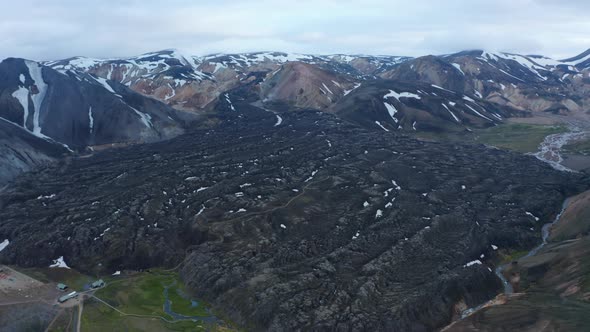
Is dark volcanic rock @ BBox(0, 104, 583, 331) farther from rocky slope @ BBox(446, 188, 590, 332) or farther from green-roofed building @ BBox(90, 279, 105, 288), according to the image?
green-roofed building @ BBox(90, 279, 105, 288)

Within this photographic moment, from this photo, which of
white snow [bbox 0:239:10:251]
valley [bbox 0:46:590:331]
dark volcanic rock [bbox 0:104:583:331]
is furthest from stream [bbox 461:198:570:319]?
white snow [bbox 0:239:10:251]

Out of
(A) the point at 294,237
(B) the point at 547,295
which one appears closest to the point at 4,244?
(A) the point at 294,237

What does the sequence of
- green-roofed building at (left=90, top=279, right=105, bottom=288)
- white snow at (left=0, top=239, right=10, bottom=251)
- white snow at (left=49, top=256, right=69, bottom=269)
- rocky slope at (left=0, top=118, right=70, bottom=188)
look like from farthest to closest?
rocky slope at (left=0, top=118, right=70, bottom=188)
white snow at (left=0, top=239, right=10, bottom=251)
white snow at (left=49, top=256, right=69, bottom=269)
green-roofed building at (left=90, top=279, right=105, bottom=288)

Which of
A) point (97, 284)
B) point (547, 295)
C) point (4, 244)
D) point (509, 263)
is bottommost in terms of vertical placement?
point (4, 244)

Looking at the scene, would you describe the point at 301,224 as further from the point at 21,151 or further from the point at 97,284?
the point at 21,151

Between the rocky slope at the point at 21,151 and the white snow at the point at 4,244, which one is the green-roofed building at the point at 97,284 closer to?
the white snow at the point at 4,244

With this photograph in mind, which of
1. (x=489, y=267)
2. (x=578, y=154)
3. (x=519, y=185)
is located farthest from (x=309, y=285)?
(x=578, y=154)

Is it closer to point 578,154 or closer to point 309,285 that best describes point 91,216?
point 309,285

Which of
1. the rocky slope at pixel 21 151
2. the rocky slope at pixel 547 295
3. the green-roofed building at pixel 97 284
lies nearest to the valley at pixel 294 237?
the rocky slope at pixel 547 295

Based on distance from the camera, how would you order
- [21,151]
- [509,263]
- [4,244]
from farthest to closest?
[21,151] < [4,244] < [509,263]

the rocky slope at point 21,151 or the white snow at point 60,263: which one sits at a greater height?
the rocky slope at point 21,151
